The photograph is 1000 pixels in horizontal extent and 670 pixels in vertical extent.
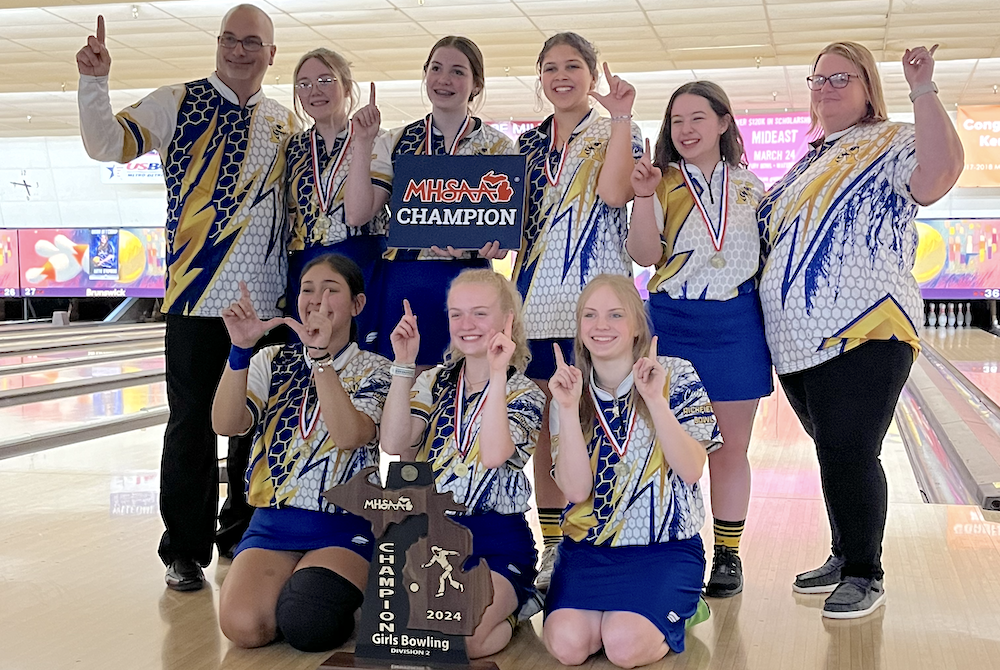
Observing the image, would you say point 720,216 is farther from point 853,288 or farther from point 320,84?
point 320,84

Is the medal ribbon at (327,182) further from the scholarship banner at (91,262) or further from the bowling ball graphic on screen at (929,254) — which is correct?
the scholarship banner at (91,262)

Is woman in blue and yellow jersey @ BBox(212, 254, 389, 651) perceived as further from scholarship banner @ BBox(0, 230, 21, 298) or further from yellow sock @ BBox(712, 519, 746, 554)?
scholarship banner @ BBox(0, 230, 21, 298)

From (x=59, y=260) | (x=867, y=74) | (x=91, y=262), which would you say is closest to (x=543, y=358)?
(x=867, y=74)

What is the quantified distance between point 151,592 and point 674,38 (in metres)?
5.85

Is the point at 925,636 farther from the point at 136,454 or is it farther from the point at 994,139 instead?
the point at 994,139

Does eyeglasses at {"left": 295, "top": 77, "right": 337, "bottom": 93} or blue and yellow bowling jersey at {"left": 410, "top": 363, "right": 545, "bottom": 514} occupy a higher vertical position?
eyeglasses at {"left": 295, "top": 77, "right": 337, "bottom": 93}

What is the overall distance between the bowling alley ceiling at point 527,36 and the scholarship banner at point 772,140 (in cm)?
39

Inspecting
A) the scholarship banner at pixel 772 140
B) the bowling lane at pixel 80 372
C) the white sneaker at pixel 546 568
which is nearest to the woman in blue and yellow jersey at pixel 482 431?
the white sneaker at pixel 546 568

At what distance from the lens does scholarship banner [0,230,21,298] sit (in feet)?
43.1

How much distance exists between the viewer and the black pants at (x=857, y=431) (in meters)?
2.14

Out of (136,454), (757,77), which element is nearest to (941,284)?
(757,77)

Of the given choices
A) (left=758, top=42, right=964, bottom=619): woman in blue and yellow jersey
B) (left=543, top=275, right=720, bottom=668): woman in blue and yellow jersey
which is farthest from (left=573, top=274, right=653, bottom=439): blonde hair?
(left=758, top=42, right=964, bottom=619): woman in blue and yellow jersey

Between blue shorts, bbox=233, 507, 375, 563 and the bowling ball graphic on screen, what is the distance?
384 inches

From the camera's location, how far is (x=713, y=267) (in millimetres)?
2270
